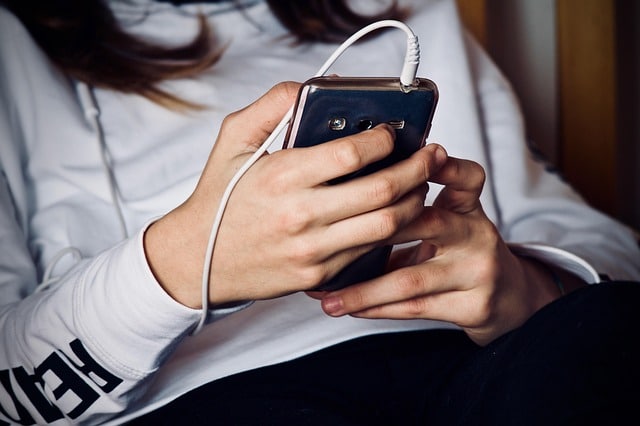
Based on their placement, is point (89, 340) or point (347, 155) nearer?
point (347, 155)

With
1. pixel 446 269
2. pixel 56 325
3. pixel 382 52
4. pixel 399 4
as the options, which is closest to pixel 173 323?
pixel 56 325

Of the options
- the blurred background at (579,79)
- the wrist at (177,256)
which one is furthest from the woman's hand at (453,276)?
the blurred background at (579,79)

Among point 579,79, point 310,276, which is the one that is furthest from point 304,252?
point 579,79

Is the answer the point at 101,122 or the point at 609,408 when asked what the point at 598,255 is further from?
the point at 101,122

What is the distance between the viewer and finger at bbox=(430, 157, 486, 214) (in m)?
0.51

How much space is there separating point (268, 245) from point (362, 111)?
0.36ft

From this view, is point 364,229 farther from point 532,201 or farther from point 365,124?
point 532,201

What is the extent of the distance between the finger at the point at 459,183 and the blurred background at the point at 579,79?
0.63 metres

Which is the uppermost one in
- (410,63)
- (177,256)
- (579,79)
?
(410,63)

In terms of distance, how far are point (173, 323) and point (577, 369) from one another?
29cm

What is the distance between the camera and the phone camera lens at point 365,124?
464 millimetres

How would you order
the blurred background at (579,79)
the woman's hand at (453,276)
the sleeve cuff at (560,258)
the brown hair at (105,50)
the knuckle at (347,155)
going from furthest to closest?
the blurred background at (579,79), the brown hair at (105,50), the sleeve cuff at (560,258), the woman's hand at (453,276), the knuckle at (347,155)

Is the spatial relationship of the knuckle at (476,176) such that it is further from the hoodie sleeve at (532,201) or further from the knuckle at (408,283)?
the hoodie sleeve at (532,201)

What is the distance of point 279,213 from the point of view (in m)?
0.45
